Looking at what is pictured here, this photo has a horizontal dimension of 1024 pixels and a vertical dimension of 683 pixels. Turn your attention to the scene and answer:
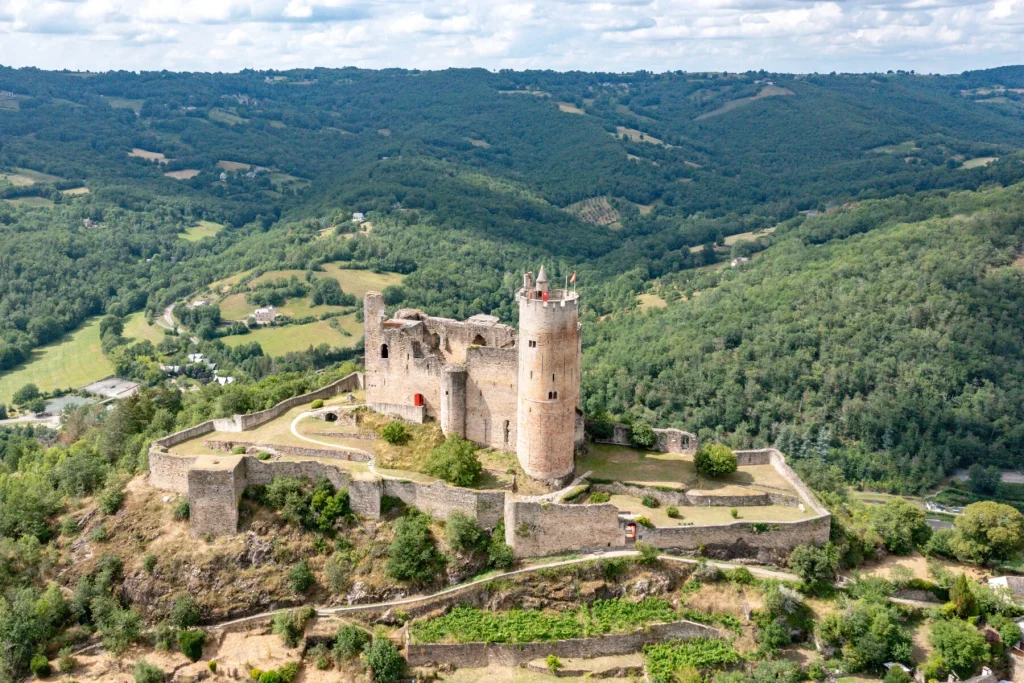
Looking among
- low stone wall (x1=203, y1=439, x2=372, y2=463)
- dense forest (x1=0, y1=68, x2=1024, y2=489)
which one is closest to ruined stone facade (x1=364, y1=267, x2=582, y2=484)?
low stone wall (x1=203, y1=439, x2=372, y2=463)

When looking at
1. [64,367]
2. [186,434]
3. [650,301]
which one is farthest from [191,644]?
[650,301]

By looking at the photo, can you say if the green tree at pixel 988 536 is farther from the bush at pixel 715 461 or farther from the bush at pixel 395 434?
the bush at pixel 395 434

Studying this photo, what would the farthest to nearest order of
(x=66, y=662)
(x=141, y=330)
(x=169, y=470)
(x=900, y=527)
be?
(x=141, y=330) < (x=900, y=527) < (x=169, y=470) < (x=66, y=662)

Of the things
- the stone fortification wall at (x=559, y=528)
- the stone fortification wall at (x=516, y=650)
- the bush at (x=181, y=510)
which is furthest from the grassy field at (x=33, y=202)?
the stone fortification wall at (x=516, y=650)


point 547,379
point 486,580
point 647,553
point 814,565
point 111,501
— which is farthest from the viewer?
point 111,501

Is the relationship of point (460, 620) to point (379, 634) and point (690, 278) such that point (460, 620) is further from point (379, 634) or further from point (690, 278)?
point (690, 278)

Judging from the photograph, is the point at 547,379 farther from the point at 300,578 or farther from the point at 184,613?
the point at 184,613

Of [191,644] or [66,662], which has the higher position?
[191,644]
